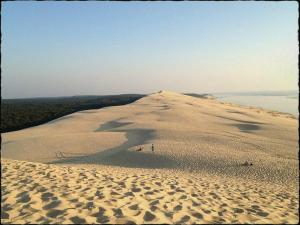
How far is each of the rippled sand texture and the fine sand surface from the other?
19mm

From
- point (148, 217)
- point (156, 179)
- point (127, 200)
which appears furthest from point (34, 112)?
point (148, 217)

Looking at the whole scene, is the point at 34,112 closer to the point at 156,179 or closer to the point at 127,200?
the point at 156,179

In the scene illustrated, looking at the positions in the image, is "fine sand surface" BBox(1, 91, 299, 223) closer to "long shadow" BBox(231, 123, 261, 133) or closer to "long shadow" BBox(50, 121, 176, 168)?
"long shadow" BBox(50, 121, 176, 168)

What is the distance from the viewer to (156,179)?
9.71m

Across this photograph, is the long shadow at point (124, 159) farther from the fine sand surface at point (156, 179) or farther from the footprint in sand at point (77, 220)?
the footprint in sand at point (77, 220)

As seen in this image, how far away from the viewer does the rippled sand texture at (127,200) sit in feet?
19.8

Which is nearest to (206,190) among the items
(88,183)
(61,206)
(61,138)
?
(88,183)

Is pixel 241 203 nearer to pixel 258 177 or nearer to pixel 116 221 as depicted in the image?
pixel 116 221

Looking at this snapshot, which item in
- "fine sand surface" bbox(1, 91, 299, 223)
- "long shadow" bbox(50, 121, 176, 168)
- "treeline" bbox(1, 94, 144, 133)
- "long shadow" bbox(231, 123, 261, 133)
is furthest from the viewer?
"treeline" bbox(1, 94, 144, 133)

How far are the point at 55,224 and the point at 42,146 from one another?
14732 millimetres

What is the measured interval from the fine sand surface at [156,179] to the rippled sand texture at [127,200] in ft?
0.06

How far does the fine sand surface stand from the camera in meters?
6.30

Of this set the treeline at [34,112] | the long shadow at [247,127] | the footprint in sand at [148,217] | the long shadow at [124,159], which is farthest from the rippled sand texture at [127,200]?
the treeline at [34,112]

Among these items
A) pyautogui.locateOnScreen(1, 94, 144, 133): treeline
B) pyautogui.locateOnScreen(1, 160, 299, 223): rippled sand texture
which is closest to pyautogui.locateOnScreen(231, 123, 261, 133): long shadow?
pyautogui.locateOnScreen(1, 160, 299, 223): rippled sand texture
